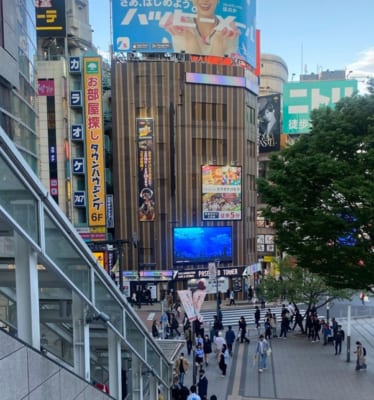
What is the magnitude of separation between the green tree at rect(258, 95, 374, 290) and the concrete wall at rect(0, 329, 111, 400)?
9.71 m

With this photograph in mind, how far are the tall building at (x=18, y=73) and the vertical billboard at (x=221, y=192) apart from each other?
1495 cm

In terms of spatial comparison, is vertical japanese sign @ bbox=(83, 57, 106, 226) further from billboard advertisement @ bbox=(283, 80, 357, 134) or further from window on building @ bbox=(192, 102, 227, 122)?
billboard advertisement @ bbox=(283, 80, 357, 134)

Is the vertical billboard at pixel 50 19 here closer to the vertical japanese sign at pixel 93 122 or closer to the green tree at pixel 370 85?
the vertical japanese sign at pixel 93 122

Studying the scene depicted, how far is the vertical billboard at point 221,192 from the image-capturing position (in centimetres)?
3300

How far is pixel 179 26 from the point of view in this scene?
32.6 m

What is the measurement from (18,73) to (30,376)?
44.7 ft

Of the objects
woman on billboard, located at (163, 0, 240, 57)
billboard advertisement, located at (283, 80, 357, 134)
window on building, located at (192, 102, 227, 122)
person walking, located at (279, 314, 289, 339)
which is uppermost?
woman on billboard, located at (163, 0, 240, 57)

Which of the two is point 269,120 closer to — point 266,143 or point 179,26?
point 266,143

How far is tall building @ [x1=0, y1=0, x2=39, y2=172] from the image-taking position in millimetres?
12922

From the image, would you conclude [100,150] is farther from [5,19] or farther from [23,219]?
[23,219]

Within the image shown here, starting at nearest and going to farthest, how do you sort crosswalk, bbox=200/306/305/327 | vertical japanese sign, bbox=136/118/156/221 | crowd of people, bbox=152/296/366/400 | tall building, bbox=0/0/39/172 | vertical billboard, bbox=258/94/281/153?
crowd of people, bbox=152/296/366/400, tall building, bbox=0/0/39/172, crosswalk, bbox=200/306/305/327, vertical japanese sign, bbox=136/118/156/221, vertical billboard, bbox=258/94/281/153

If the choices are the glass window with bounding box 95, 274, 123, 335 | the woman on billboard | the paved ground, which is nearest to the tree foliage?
the paved ground

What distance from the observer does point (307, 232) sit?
13750mm

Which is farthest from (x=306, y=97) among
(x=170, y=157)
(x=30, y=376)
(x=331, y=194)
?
(x=30, y=376)
